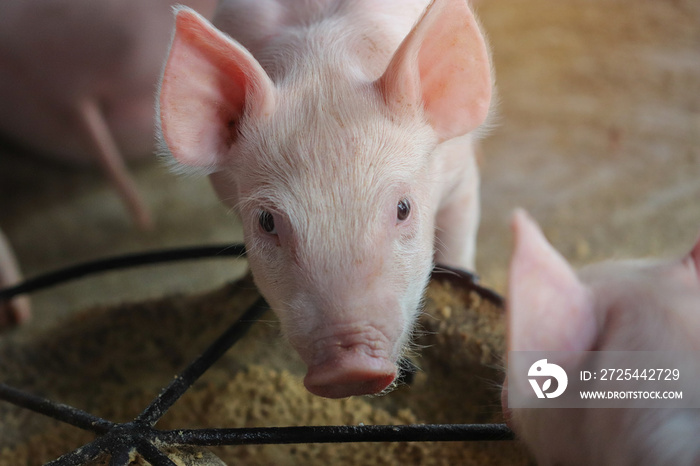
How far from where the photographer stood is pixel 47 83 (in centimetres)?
250

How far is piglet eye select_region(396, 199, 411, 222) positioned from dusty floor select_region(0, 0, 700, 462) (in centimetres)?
119

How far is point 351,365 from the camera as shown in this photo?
1.08 metres

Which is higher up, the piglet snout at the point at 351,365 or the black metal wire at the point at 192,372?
the piglet snout at the point at 351,365

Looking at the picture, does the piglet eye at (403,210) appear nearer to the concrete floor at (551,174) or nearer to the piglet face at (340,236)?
the piglet face at (340,236)

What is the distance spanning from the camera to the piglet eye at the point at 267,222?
125 cm

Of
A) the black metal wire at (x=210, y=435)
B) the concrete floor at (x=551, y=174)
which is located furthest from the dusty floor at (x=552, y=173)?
the black metal wire at (x=210, y=435)

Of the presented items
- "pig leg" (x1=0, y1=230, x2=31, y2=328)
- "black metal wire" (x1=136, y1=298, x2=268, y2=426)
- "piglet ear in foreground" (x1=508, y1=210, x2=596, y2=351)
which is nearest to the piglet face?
"black metal wire" (x1=136, y1=298, x2=268, y2=426)

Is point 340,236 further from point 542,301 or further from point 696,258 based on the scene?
point 696,258

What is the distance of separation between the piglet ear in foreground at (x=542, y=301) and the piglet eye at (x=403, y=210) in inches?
11.7

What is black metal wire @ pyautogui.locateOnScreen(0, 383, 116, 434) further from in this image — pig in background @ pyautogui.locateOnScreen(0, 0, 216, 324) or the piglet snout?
pig in background @ pyautogui.locateOnScreen(0, 0, 216, 324)

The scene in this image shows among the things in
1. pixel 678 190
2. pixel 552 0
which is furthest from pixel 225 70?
pixel 552 0

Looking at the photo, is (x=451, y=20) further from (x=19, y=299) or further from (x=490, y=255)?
(x=19, y=299)

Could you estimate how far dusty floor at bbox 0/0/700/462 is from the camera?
104 inches

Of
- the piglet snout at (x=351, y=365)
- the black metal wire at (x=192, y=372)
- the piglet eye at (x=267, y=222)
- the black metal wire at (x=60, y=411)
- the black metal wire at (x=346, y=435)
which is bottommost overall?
the black metal wire at (x=60, y=411)
